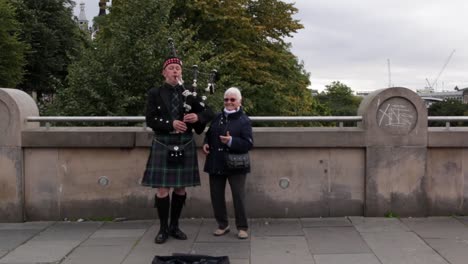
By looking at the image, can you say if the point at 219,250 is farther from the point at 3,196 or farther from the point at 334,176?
the point at 3,196

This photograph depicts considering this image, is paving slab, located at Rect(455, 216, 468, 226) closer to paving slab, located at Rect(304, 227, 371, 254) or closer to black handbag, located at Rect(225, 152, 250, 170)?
paving slab, located at Rect(304, 227, 371, 254)

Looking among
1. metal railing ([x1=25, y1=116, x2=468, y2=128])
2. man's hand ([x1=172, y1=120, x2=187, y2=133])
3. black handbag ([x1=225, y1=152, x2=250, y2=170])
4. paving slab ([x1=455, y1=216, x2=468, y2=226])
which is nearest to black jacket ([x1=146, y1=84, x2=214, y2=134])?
man's hand ([x1=172, y1=120, x2=187, y2=133])

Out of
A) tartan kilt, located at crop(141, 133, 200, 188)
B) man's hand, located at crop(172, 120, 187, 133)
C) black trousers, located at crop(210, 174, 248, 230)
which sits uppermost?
man's hand, located at crop(172, 120, 187, 133)

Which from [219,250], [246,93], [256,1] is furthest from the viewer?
[256,1]

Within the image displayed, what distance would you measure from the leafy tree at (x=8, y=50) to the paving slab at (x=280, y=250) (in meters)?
30.3

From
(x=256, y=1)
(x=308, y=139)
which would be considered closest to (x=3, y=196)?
(x=308, y=139)

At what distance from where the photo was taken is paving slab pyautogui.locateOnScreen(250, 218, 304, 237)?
641cm

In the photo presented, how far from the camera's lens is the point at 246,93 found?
88.0 feet

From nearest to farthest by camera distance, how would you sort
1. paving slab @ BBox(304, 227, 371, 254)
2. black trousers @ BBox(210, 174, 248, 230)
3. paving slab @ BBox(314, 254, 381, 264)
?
paving slab @ BBox(314, 254, 381, 264) < paving slab @ BBox(304, 227, 371, 254) < black trousers @ BBox(210, 174, 248, 230)

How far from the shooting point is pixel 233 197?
20.3 ft

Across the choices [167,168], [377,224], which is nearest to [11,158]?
[167,168]

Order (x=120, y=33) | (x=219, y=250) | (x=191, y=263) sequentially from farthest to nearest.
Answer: (x=120, y=33) → (x=219, y=250) → (x=191, y=263)

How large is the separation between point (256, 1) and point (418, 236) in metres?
26.6

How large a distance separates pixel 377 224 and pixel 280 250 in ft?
5.10
